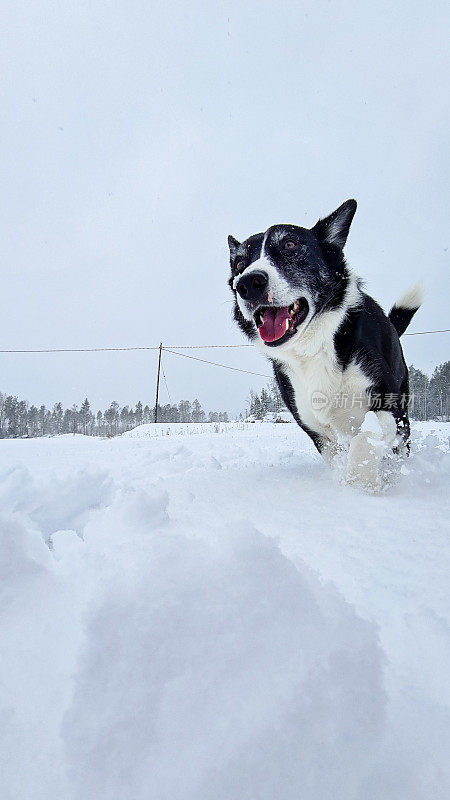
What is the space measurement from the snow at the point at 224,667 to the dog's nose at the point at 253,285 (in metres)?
1.99

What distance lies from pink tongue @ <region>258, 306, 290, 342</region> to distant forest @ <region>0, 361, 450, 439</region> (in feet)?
125

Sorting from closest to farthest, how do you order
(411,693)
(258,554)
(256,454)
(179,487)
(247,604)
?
(411,693) → (247,604) → (258,554) → (179,487) → (256,454)

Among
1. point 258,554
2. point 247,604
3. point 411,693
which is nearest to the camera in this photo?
point 411,693

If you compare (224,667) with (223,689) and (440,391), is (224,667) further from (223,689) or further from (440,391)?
(440,391)

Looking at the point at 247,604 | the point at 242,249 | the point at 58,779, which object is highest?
the point at 242,249

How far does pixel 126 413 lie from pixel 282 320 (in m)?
92.3

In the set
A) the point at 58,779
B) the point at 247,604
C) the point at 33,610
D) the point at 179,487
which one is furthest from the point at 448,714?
the point at 179,487

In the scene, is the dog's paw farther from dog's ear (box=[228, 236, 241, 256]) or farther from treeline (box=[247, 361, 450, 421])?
treeline (box=[247, 361, 450, 421])

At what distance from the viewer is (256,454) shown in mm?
3988

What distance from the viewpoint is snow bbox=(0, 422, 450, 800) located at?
0.53 meters

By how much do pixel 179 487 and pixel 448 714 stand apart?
155 centimetres

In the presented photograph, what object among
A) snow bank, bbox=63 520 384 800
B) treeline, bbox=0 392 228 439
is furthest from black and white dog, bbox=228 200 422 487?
treeline, bbox=0 392 228 439

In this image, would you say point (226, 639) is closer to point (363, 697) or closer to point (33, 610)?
point (363, 697)

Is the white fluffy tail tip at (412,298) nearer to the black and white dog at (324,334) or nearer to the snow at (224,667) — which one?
the black and white dog at (324,334)
